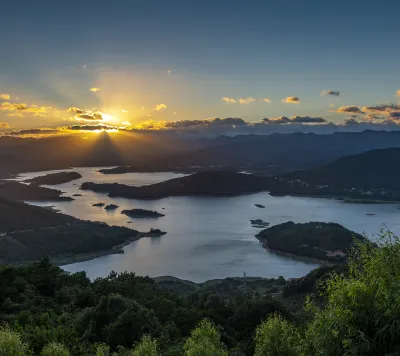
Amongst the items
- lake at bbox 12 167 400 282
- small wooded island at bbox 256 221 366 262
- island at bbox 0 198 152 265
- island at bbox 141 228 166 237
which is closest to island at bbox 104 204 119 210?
lake at bbox 12 167 400 282

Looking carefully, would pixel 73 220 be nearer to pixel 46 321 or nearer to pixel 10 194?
pixel 10 194

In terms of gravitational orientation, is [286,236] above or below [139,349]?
below

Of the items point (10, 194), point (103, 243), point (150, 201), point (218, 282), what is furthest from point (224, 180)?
point (218, 282)

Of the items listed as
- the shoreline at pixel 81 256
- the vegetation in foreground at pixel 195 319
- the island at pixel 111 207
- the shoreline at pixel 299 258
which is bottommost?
the shoreline at pixel 299 258

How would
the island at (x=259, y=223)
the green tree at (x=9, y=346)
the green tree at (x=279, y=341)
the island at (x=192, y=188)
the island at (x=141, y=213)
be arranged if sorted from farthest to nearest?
the island at (x=192, y=188) → the island at (x=141, y=213) → the island at (x=259, y=223) → the green tree at (x=9, y=346) → the green tree at (x=279, y=341)

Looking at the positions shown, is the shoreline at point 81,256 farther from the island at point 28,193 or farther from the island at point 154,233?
the island at point 28,193

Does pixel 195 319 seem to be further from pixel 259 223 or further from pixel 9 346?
pixel 259 223

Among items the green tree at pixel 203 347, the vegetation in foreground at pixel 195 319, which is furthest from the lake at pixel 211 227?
the green tree at pixel 203 347
